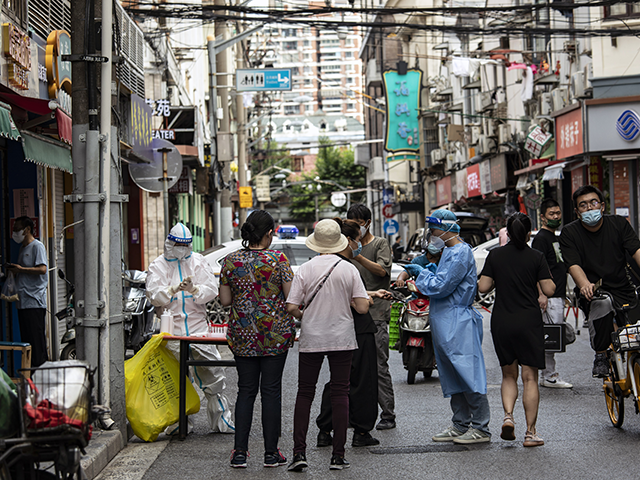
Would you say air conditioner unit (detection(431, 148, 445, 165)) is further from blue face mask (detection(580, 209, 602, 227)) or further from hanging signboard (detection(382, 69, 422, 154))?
blue face mask (detection(580, 209, 602, 227))

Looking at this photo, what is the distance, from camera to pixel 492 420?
25.3 feet

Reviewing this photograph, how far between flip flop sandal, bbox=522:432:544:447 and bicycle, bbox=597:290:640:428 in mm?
819

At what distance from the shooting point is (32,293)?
9.65 m

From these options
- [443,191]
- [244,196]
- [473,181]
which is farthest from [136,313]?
[443,191]

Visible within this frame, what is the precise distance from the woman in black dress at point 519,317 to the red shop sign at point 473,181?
25.9 m

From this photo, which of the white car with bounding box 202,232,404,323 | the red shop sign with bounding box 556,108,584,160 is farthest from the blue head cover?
the red shop sign with bounding box 556,108,584,160

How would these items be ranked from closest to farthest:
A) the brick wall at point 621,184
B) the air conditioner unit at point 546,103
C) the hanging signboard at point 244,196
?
the brick wall at point 621,184
the air conditioner unit at point 546,103
the hanging signboard at point 244,196

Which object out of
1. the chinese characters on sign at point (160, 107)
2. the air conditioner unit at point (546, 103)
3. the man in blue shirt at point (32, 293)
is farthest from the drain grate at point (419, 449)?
the air conditioner unit at point (546, 103)

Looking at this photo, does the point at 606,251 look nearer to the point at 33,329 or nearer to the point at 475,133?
the point at 33,329

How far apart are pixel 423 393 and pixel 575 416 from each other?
6.51 ft

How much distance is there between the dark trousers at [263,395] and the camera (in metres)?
6.09

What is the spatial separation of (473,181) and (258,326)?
92.5 ft

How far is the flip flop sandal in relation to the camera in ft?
21.4

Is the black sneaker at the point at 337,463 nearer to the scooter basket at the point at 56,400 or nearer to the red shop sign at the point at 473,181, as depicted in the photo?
the scooter basket at the point at 56,400
